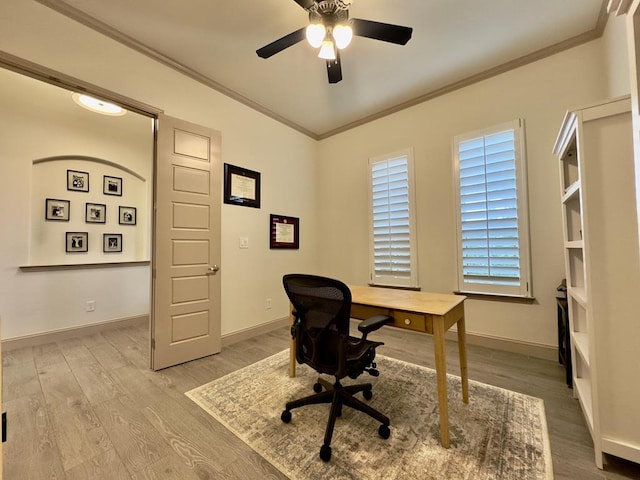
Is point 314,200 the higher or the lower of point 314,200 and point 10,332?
the higher

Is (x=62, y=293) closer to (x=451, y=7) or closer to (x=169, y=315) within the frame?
(x=169, y=315)

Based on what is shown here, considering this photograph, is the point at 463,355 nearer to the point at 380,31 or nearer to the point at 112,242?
the point at 380,31

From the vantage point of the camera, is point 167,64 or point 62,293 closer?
point 167,64

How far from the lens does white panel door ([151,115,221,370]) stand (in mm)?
2488

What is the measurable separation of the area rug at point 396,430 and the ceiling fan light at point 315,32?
2.60 meters

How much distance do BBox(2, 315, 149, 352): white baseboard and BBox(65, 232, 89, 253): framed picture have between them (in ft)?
3.42

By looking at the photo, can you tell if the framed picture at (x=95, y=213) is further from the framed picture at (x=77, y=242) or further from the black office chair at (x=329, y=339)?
the black office chair at (x=329, y=339)

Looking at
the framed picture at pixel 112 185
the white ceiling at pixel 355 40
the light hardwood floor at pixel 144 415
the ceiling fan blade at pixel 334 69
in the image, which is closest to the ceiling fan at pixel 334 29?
the ceiling fan blade at pixel 334 69

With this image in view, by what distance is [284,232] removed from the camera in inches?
152

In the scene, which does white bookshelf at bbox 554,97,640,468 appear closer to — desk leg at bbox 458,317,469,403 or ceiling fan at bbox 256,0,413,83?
desk leg at bbox 458,317,469,403

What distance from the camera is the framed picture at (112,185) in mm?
3850

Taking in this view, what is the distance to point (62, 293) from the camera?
3.39m

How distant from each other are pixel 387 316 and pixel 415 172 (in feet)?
7.53

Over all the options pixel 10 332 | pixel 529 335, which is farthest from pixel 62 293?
pixel 529 335
